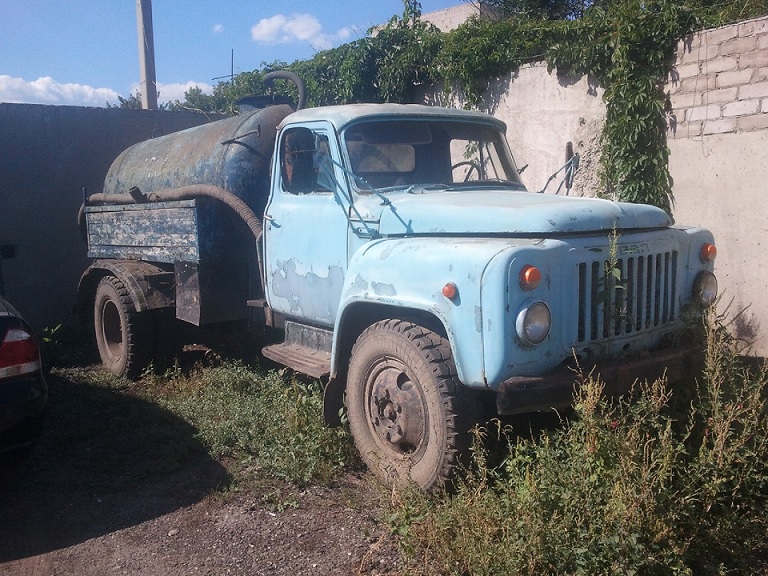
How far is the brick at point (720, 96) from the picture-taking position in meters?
6.13

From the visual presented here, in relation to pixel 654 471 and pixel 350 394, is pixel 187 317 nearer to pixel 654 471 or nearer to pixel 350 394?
pixel 350 394

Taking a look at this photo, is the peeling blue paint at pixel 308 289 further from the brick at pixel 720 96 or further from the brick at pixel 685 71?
the brick at pixel 685 71

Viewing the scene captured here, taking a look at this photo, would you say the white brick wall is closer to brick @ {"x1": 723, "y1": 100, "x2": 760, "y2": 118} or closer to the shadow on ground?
brick @ {"x1": 723, "y1": 100, "x2": 760, "y2": 118}

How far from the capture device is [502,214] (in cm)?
359

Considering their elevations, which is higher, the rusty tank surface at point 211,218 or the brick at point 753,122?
the brick at point 753,122

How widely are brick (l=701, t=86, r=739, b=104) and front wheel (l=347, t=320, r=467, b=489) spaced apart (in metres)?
4.21

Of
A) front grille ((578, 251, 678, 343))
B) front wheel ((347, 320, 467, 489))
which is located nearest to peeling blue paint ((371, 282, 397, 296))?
front wheel ((347, 320, 467, 489))

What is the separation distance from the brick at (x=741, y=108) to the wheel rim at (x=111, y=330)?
5.88 m

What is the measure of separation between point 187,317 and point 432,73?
4718mm

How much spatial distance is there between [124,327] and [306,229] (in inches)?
97.9

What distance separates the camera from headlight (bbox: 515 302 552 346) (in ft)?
10.4

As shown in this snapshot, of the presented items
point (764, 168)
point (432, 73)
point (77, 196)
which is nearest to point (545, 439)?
point (764, 168)

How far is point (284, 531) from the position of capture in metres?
3.52

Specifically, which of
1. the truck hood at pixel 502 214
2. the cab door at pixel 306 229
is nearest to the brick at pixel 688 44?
the truck hood at pixel 502 214
